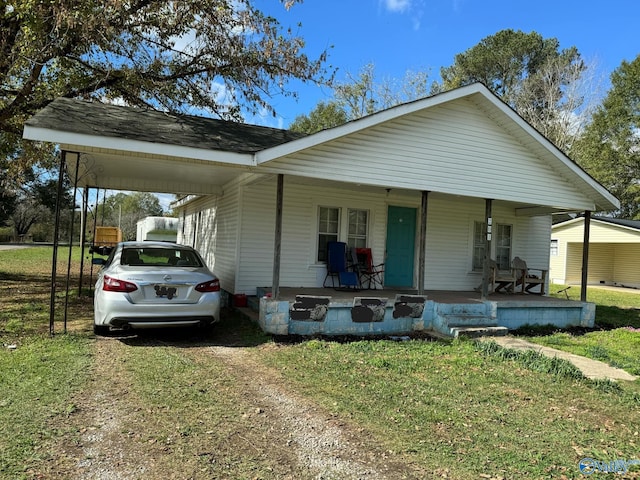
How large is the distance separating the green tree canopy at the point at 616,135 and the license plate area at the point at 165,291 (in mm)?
29158

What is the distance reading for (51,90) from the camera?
11.3m

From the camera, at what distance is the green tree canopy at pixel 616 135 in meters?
28.0

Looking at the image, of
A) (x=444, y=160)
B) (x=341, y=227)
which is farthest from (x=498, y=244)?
(x=341, y=227)

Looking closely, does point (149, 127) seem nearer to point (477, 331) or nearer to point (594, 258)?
point (477, 331)

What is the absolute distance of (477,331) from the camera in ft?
27.2

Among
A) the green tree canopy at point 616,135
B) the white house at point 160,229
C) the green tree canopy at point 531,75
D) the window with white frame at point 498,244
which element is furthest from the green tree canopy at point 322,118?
the window with white frame at point 498,244

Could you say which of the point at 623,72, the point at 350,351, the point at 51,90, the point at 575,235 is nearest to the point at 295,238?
the point at 350,351

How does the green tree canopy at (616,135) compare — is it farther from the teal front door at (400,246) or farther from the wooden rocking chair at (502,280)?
the teal front door at (400,246)

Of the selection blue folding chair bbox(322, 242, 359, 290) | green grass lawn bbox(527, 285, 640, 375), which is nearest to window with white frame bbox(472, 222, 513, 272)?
green grass lawn bbox(527, 285, 640, 375)

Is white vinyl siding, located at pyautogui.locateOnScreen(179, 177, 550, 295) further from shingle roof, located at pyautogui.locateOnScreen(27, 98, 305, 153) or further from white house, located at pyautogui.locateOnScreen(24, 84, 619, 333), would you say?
shingle roof, located at pyautogui.locateOnScreen(27, 98, 305, 153)

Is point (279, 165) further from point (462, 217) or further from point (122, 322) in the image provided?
point (462, 217)

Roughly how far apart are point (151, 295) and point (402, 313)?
15.3 feet

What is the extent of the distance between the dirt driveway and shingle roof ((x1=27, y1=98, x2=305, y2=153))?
141 inches

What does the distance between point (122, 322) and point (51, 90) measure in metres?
8.29
